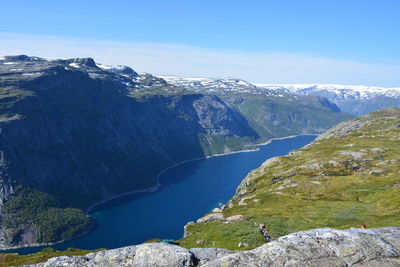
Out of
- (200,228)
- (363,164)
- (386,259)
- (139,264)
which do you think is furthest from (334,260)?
(363,164)

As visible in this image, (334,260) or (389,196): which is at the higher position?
(334,260)

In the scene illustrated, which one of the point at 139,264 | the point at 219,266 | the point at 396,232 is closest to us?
the point at 219,266

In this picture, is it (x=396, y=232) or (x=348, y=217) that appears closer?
(x=396, y=232)

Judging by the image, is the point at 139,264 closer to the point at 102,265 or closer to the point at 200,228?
the point at 102,265

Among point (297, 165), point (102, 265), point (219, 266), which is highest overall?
point (219, 266)

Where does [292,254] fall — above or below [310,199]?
above

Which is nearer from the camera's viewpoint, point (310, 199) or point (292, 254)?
point (292, 254)
